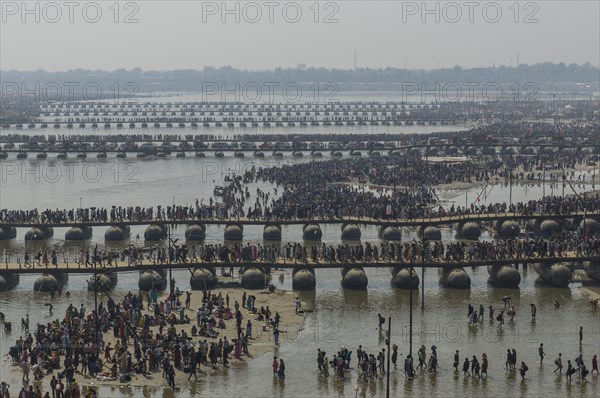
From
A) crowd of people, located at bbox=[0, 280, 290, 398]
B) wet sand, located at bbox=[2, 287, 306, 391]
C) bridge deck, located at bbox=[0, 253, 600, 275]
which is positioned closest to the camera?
wet sand, located at bbox=[2, 287, 306, 391]

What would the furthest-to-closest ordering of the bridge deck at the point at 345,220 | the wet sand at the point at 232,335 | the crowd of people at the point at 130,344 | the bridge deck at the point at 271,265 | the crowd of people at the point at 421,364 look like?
the bridge deck at the point at 345,220 < the bridge deck at the point at 271,265 < the crowd of people at the point at 421,364 < the crowd of people at the point at 130,344 < the wet sand at the point at 232,335

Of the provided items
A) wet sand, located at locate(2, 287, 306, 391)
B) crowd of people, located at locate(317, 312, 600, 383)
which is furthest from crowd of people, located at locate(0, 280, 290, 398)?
crowd of people, located at locate(317, 312, 600, 383)

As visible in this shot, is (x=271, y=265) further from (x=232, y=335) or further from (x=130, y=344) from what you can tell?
(x=130, y=344)

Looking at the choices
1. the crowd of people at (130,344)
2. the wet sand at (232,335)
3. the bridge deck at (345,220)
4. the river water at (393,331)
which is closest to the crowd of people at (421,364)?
the river water at (393,331)

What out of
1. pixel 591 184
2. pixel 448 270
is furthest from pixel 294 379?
pixel 591 184

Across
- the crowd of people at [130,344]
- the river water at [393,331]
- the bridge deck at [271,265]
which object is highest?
the bridge deck at [271,265]

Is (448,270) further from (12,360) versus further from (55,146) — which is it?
(55,146)

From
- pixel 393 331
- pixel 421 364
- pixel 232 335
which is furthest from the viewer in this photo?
pixel 393 331

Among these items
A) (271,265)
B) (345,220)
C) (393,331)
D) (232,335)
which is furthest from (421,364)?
(345,220)

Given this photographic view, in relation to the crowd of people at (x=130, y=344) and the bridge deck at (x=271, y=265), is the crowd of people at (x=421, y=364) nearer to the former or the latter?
the crowd of people at (x=130, y=344)

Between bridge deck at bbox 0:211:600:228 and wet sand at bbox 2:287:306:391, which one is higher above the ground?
bridge deck at bbox 0:211:600:228

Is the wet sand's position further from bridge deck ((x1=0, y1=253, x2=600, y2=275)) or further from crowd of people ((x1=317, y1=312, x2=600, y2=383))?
crowd of people ((x1=317, y1=312, x2=600, y2=383))

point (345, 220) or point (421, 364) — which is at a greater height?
point (345, 220)
